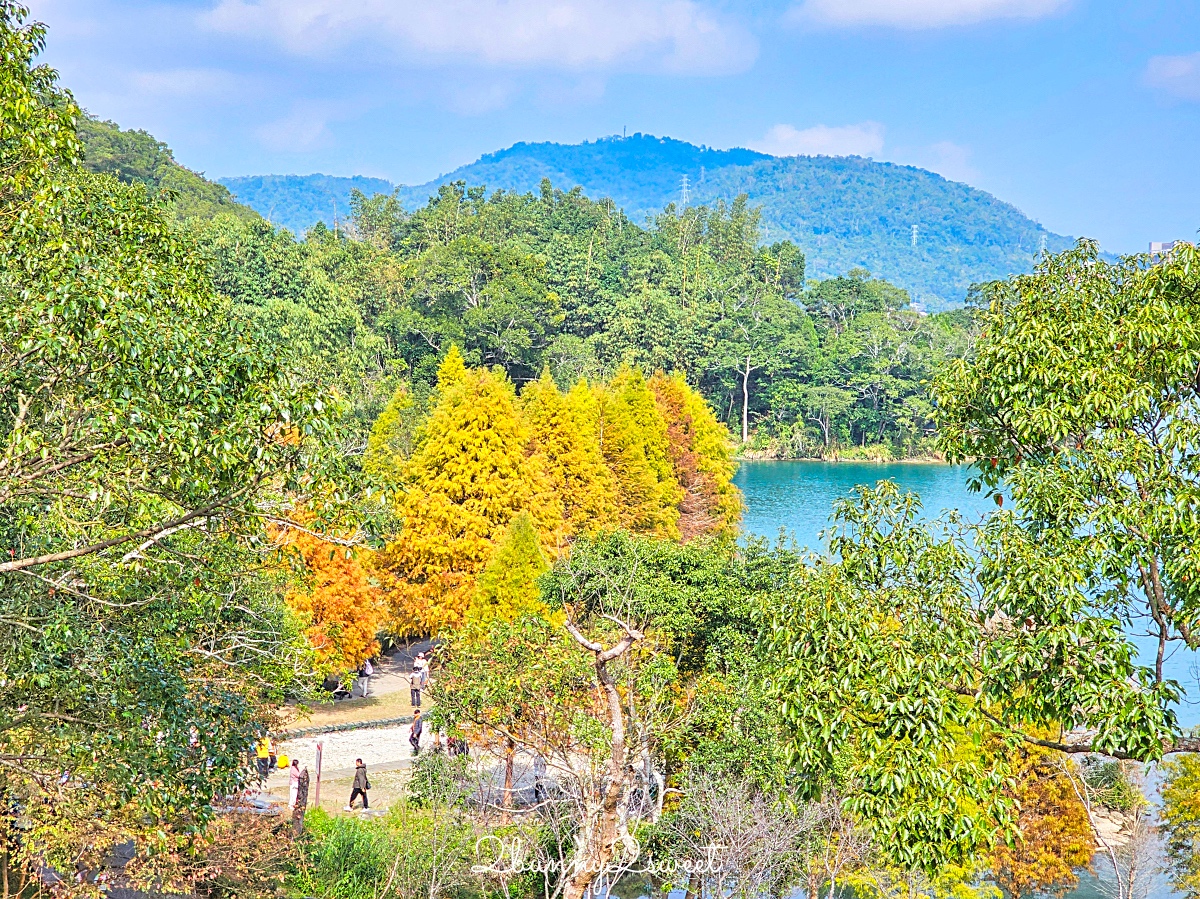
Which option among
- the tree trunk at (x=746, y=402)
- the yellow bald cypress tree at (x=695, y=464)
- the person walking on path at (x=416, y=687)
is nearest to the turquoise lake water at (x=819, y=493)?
the yellow bald cypress tree at (x=695, y=464)

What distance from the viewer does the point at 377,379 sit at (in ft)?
184

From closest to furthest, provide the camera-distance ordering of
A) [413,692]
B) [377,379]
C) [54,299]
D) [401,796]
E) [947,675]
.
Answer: [54,299], [947,675], [401,796], [413,692], [377,379]

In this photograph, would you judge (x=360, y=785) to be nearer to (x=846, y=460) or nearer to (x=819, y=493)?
(x=819, y=493)

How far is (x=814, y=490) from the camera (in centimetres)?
5997

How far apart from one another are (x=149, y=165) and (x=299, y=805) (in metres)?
79.7

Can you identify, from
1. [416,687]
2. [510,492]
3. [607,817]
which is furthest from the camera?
[510,492]

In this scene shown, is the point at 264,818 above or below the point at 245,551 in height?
below

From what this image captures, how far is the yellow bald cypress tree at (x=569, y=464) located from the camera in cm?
2933

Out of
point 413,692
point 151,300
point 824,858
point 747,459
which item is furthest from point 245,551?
point 747,459

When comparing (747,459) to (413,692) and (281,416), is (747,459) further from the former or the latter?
(281,416)

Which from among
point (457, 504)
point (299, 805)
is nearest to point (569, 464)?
point (457, 504)

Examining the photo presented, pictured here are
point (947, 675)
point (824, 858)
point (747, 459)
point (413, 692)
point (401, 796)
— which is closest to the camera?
point (947, 675)

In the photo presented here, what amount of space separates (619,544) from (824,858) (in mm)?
5855

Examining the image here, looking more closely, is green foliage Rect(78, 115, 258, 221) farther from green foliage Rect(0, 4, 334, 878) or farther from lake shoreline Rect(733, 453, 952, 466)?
green foliage Rect(0, 4, 334, 878)
